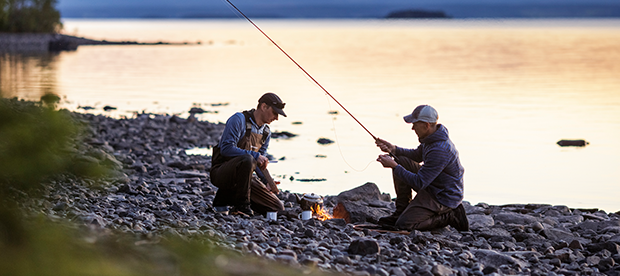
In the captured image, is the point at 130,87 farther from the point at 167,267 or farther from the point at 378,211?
the point at 167,267

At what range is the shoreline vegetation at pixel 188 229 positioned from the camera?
2.71 m

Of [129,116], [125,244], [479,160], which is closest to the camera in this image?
[125,244]

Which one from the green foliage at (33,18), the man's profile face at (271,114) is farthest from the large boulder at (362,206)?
the green foliage at (33,18)

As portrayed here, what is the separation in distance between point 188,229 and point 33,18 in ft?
221

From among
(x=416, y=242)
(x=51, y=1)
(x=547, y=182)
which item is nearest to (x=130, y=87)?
(x=547, y=182)

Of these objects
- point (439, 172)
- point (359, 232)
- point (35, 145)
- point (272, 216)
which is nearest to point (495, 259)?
point (439, 172)

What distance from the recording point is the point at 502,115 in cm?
2084

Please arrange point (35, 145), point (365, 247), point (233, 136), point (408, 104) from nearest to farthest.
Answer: point (35, 145) → point (365, 247) → point (233, 136) → point (408, 104)

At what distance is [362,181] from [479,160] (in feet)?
11.2

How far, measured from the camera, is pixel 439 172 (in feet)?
24.7

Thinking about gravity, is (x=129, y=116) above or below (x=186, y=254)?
below

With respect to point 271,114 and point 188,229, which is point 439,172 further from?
point 188,229

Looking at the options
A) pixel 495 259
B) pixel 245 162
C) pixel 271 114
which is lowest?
pixel 495 259

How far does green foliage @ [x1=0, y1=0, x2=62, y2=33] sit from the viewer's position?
66938 mm
